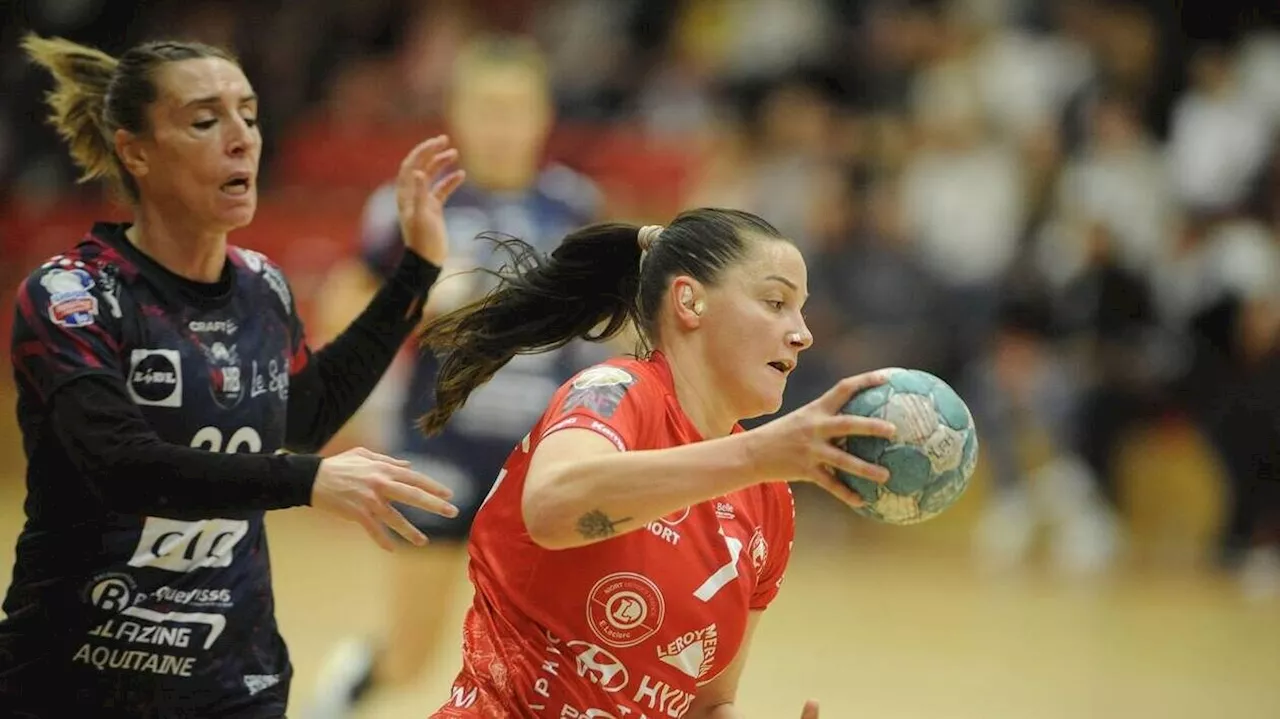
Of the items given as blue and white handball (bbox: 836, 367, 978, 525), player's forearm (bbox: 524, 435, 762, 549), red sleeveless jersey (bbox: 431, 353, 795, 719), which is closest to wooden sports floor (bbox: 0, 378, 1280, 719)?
red sleeveless jersey (bbox: 431, 353, 795, 719)

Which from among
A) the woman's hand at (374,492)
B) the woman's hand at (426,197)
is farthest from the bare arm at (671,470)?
the woman's hand at (426,197)

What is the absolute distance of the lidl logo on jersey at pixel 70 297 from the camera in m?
3.22

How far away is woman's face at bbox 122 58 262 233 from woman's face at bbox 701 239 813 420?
1154 mm

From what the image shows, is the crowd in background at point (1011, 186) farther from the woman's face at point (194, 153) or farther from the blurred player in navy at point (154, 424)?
the woman's face at point (194, 153)

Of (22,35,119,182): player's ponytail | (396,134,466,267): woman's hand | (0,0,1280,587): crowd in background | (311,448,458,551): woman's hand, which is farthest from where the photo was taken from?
(0,0,1280,587): crowd in background

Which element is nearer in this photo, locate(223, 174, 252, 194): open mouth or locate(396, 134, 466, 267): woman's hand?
locate(223, 174, 252, 194): open mouth

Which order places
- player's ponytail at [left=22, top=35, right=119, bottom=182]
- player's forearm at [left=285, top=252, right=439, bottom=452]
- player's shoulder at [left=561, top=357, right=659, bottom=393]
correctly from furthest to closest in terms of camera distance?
player's forearm at [left=285, top=252, right=439, bottom=452]
player's ponytail at [left=22, top=35, right=119, bottom=182]
player's shoulder at [left=561, top=357, right=659, bottom=393]

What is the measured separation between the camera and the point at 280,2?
54.0ft

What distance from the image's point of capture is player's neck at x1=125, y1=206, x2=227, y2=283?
3516 millimetres

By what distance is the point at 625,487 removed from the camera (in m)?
2.60

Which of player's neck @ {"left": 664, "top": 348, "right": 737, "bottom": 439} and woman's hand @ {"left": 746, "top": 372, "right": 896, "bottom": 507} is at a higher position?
player's neck @ {"left": 664, "top": 348, "right": 737, "bottom": 439}

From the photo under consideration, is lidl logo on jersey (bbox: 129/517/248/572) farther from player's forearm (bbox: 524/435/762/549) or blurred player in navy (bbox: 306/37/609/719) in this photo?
blurred player in navy (bbox: 306/37/609/719)

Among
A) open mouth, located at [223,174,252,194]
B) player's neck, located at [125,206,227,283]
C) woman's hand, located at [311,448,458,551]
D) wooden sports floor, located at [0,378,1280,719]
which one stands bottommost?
woman's hand, located at [311,448,458,551]

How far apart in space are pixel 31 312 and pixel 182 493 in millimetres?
571
